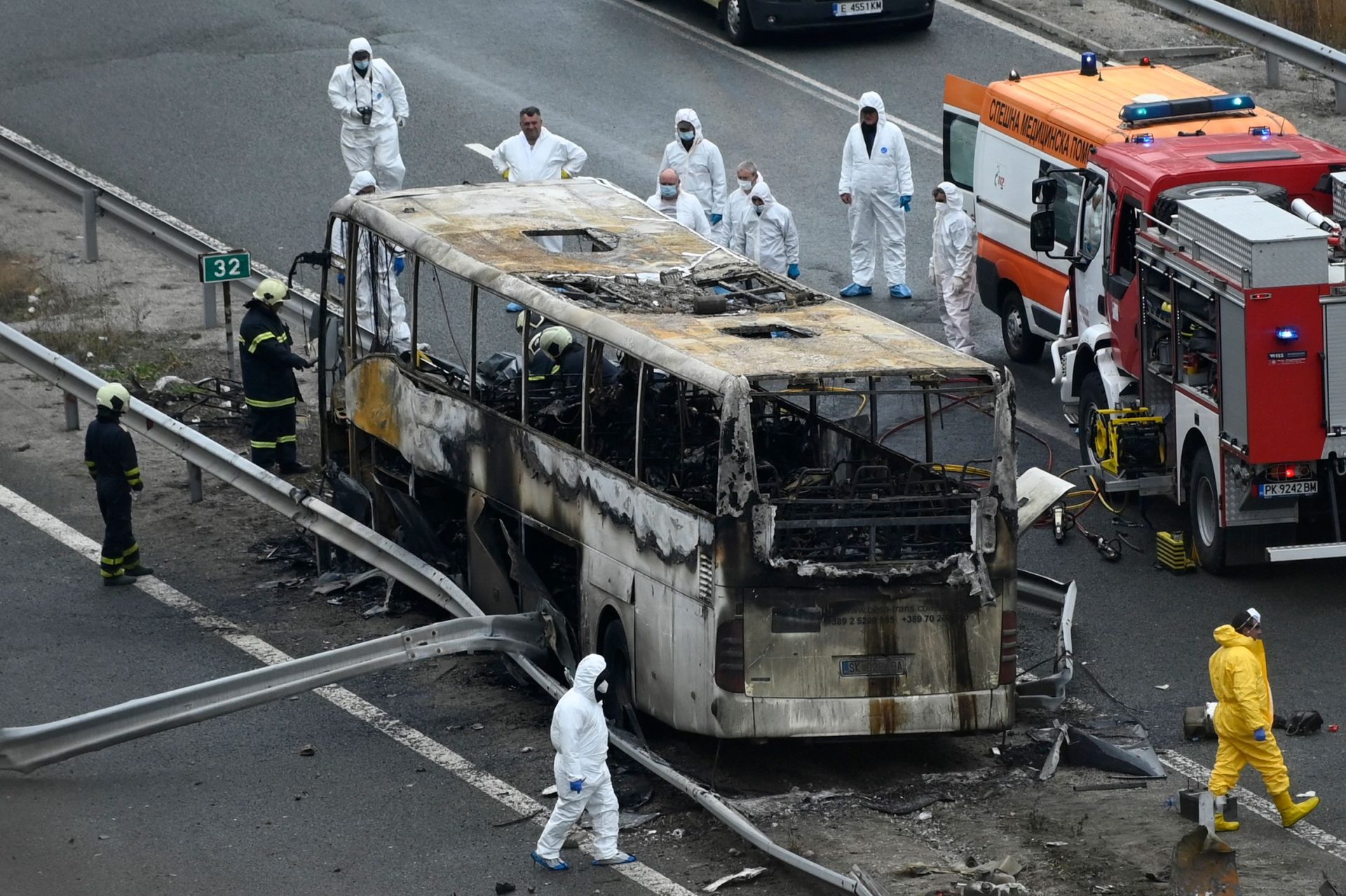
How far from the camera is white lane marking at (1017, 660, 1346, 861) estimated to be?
1082 cm

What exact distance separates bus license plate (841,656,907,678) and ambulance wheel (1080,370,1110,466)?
4924 mm

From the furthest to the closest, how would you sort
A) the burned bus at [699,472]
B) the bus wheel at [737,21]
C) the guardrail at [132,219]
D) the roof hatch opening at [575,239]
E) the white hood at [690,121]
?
the bus wheel at [737,21] < the white hood at [690,121] < the guardrail at [132,219] < the roof hatch opening at [575,239] < the burned bus at [699,472]

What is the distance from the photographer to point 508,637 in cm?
1262

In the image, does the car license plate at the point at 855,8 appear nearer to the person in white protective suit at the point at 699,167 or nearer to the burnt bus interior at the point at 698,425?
the person in white protective suit at the point at 699,167

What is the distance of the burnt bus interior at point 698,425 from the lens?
11.3m

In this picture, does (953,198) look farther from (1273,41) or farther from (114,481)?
(114,481)

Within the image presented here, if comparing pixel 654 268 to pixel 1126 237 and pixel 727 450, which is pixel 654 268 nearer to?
pixel 727 450

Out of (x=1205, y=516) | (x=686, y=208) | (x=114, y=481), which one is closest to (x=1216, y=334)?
(x=1205, y=516)

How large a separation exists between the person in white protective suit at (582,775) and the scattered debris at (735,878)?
1.79 ft

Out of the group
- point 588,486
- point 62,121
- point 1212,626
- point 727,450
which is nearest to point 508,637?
point 588,486

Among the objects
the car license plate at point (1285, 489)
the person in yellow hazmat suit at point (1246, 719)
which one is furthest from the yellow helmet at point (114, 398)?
the person in yellow hazmat suit at point (1246, 719)

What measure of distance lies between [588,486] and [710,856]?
2.40 metres

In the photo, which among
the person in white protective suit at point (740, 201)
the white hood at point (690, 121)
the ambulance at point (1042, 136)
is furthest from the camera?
the white hood at point (690, 121)

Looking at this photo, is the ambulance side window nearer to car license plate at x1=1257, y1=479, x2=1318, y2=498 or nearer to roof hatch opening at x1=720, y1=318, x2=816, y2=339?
car license plate at x1=1257, y1=479, x2=1318, y2=498
